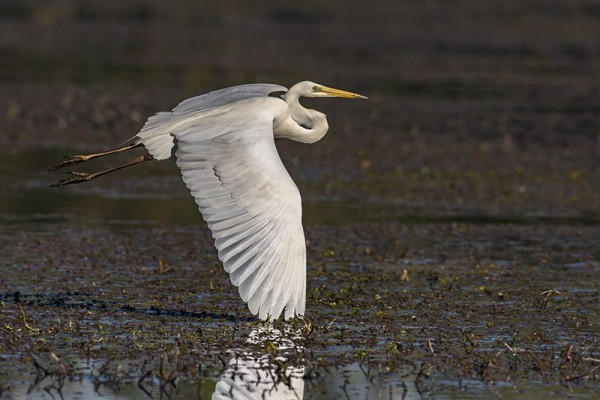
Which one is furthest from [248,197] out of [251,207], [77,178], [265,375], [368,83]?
[368,83]

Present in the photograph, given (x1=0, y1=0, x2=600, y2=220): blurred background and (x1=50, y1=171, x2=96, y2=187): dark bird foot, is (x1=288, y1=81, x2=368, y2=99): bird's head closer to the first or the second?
(x1=50, y1=171, x2=96, y2=187): dark bird foot

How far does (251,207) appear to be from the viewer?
744cm

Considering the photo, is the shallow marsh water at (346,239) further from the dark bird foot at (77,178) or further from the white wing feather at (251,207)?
Result: the dark bird foot at (77,178)

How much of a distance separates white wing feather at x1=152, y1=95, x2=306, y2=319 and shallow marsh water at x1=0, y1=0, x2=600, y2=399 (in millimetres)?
334

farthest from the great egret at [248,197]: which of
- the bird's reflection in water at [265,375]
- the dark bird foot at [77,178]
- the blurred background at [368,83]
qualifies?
the blurred background at [368,83]

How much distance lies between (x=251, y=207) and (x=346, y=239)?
12.4 feet

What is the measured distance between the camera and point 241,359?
6.98m

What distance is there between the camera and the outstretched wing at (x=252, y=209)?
7301mm

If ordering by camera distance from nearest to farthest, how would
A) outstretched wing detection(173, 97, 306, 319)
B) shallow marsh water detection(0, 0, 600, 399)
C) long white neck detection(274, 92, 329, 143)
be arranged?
shallow marsh water detection(0, 0, 600, 399), outstretched wing detection(173, 97, 306, 319), long white neck detection(274, 92, 329, 143)

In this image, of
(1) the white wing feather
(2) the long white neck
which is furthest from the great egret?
(2) the long white neck

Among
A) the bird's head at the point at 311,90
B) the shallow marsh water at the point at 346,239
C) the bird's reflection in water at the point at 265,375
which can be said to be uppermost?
the bird's head at the point at 311,90

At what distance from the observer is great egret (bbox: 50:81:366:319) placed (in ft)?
24.0

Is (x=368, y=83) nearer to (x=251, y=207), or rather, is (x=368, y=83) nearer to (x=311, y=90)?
(x=311, y=90)

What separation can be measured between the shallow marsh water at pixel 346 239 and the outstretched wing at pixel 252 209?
34 centimetres
